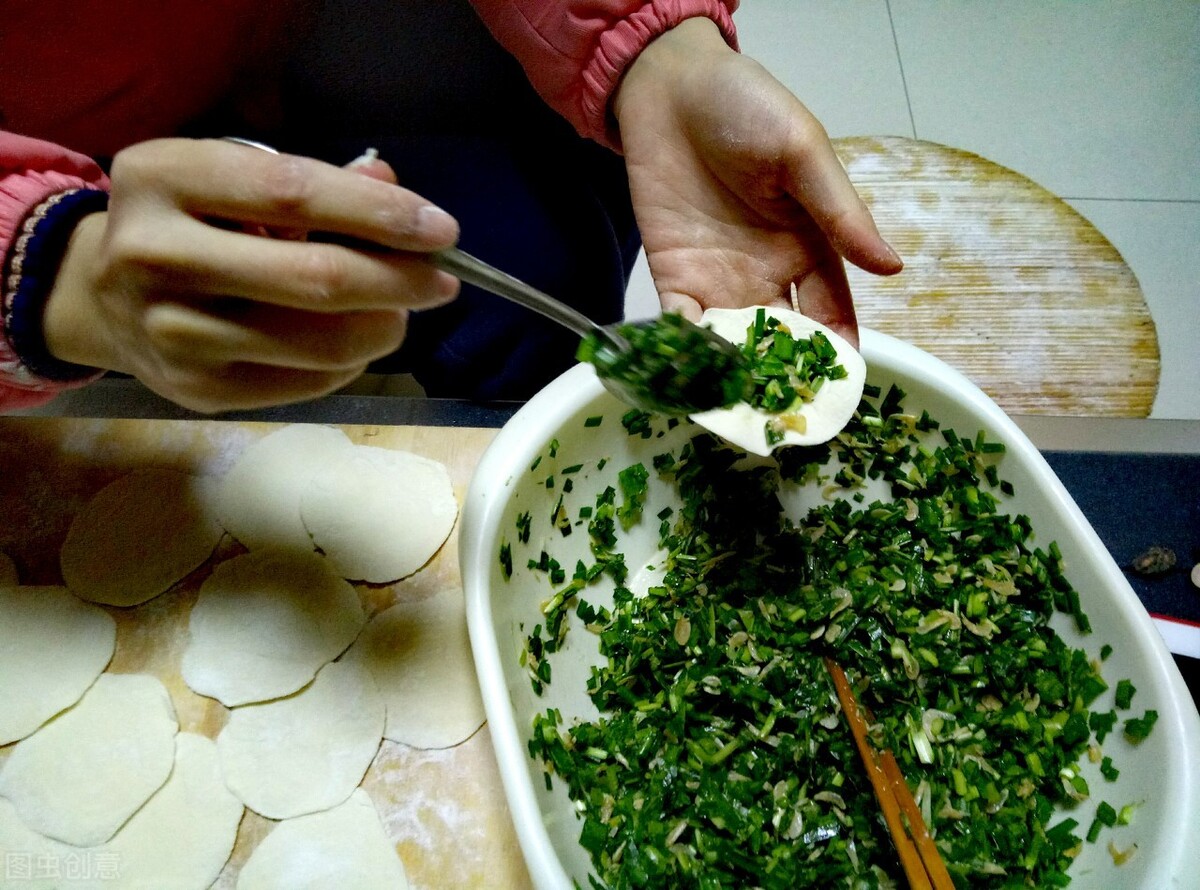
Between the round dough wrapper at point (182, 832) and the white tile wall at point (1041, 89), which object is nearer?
the round dough wrapper at point (182, 832)

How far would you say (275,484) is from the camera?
3.84 ft

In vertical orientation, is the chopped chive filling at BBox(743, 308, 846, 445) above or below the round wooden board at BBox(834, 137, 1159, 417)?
above

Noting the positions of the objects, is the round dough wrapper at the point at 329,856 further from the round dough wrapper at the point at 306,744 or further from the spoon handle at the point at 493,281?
the spoon handle at the point at 493,281

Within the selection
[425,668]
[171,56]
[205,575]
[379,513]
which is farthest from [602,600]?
[171,56]

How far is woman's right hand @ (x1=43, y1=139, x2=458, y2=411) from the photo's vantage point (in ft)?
1.85

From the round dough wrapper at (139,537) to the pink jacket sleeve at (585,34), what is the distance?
2.78ft

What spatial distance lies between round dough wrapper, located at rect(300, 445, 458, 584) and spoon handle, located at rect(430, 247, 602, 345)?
0.46 metres

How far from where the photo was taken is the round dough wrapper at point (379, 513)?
3.66 feet

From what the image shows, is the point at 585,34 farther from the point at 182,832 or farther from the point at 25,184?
the point at 182,832

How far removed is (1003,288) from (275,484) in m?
1.41

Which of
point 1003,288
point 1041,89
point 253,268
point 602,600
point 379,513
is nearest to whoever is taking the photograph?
point 253,268

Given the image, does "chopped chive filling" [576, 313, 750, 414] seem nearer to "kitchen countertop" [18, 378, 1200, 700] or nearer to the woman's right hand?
the woman's right hand

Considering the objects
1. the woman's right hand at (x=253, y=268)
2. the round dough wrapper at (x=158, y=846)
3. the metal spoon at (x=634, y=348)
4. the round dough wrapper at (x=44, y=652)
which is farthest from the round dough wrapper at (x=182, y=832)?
the metal spoon at (x=634, y=348)

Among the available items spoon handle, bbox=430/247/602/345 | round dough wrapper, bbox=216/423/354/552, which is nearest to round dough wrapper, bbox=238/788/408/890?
round dough wrapper, bbox=216/423/354/552
